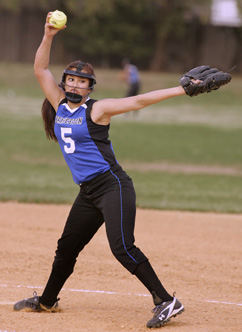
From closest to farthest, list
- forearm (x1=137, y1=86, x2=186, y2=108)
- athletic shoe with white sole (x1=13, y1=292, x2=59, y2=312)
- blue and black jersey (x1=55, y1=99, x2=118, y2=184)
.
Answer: forearm (x1=137, y1=86, x2=186, y2=108)
blue and black jersey (x1=55, y1=99, x2=118, y2=184)
athletic shoe with white sole (x1=13, y1=292, x2=59, y2=312)

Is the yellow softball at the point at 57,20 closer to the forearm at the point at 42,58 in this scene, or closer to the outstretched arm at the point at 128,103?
the forearm at the point at 42,58

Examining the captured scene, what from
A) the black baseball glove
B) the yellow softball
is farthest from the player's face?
the black baseball glove

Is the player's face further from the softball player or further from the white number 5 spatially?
the white number 5

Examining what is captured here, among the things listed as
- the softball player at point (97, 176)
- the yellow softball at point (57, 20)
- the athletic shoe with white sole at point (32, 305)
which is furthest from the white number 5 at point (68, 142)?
the athletic shoe with white sole at point (32, 305)

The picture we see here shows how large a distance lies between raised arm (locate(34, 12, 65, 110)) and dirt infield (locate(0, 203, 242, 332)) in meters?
1.87

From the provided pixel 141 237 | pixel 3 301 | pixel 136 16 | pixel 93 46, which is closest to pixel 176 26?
pixel 136 16

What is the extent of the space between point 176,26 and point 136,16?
10.4 ft

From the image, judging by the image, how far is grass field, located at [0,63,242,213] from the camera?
1246 centimetres

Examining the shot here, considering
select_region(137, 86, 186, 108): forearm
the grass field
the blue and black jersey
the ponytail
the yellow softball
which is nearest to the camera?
select_region(137, 86, 186, 108): forearm

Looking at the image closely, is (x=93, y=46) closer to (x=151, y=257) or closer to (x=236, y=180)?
(x=236, y=180)

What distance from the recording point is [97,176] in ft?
17.0

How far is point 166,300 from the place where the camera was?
5129 millimetres

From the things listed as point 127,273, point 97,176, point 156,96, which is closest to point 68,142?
point 97,176

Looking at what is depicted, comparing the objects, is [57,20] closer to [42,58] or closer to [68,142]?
[42,58]
